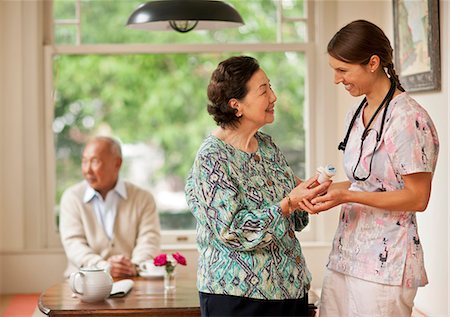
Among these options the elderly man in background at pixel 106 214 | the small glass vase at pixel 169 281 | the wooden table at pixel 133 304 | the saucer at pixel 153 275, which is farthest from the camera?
the elderly man in background at pixel 106 214

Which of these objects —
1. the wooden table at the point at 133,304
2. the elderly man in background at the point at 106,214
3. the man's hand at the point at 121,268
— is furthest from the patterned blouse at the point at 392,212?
the elderly man in background at the point at 106,214

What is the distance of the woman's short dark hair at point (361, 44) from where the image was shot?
2695 mm

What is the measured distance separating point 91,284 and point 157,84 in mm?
2380

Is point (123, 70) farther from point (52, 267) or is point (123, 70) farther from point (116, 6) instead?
point (52, 267)

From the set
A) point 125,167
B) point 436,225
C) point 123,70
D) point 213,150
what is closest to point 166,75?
point 123,70

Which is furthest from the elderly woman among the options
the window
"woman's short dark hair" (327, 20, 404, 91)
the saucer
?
the window

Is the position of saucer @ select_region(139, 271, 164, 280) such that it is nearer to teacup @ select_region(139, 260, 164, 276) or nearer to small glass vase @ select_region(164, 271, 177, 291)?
teacup @ select_region(139, 260, 164, 276)

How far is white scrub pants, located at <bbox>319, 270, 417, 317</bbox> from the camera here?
2684mm

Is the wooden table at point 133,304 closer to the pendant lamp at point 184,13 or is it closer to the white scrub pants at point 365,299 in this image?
the white scrub pants at point 365,299

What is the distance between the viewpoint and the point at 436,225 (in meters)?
4.29

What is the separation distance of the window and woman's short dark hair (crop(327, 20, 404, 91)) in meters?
2.79

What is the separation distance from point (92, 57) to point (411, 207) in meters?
3.31

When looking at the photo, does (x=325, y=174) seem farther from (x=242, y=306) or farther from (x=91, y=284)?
(x=91, y=284)

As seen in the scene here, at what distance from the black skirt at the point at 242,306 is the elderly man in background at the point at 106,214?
78.3 inches
